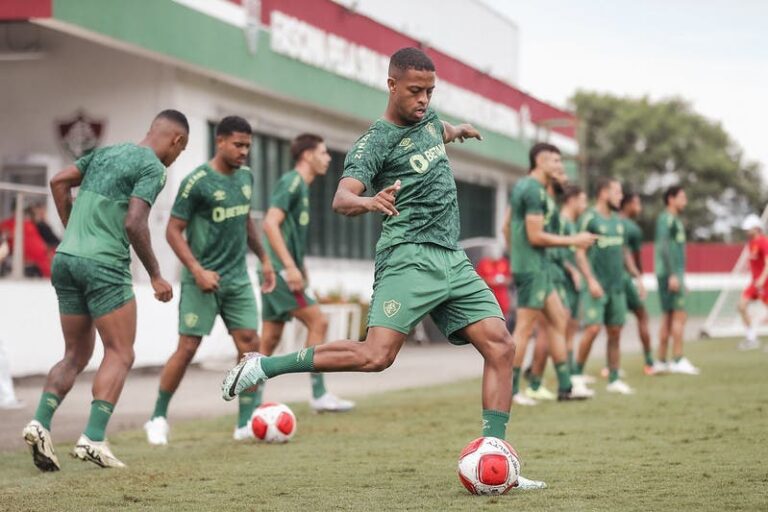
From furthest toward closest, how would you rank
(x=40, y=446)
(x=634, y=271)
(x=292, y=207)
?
(x=634, y=271) → (x=292, y=207) → (x=40, y=446)

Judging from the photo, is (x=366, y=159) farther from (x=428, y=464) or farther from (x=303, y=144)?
(x=303, y=144)

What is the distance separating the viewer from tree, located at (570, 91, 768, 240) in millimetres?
68875

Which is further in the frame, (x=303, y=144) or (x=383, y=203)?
(x=303, y=144)

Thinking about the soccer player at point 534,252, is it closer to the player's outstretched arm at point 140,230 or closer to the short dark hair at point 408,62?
the player's outstretched arm at point 140,230

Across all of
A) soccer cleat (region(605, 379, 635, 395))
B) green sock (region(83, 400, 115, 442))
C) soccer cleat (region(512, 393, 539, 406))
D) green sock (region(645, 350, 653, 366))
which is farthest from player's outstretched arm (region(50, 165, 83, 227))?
green sock (region(645, 350, 653, 366))

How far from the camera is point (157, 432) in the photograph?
9.71 meters

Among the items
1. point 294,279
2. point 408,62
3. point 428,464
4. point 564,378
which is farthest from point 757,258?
point 408,62

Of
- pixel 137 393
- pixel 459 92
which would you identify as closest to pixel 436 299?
pixel 137 393

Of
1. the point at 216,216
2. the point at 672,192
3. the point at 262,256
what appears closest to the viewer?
the point at 216,216

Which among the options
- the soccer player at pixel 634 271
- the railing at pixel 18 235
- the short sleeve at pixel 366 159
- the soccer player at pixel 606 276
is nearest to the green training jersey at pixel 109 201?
the short sleeve at pixel 366 159

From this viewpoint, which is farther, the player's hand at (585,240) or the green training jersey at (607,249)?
the green training jersey at (607,249)

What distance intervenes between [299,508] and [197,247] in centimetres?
371

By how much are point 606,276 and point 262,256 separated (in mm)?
5753

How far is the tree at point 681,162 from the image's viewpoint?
6888cm
